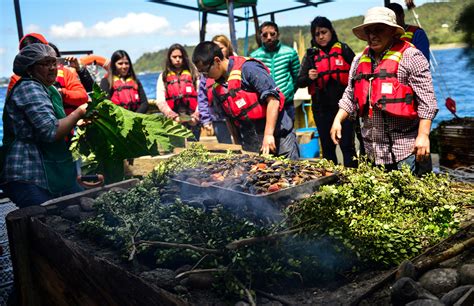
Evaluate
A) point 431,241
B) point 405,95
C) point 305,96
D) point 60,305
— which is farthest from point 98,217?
point 305,96

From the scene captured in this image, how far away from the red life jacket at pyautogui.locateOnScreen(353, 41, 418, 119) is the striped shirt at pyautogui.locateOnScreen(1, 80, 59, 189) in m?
2.60

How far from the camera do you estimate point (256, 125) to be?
4961 mm

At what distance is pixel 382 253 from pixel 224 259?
2.53 ft

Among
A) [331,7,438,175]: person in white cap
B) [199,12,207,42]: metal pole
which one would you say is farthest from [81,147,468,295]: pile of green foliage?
[199,12,207,42]: metal pole

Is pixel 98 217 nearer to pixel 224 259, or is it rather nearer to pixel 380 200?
pixel 224 259

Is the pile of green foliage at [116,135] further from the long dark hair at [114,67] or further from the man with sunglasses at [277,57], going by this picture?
the long dark hair at [114,67]

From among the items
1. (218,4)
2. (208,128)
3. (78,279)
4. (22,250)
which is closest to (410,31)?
(208,128)

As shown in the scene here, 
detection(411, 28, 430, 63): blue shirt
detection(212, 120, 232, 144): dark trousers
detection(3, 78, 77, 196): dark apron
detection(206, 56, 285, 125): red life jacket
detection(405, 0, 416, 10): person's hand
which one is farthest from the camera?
detection(212, 120, 232, 144): dark trousers

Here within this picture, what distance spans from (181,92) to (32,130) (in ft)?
11.4

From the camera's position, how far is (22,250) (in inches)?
150

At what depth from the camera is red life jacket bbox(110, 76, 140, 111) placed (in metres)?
7.32

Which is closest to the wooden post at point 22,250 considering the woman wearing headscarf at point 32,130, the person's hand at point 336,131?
the woman wearing headscarf at point 32,130

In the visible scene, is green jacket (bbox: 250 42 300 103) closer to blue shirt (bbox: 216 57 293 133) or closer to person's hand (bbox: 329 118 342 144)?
blue shirt (bbox: 216 57 293 133)

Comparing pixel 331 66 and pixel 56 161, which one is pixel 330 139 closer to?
pixel 331 66
